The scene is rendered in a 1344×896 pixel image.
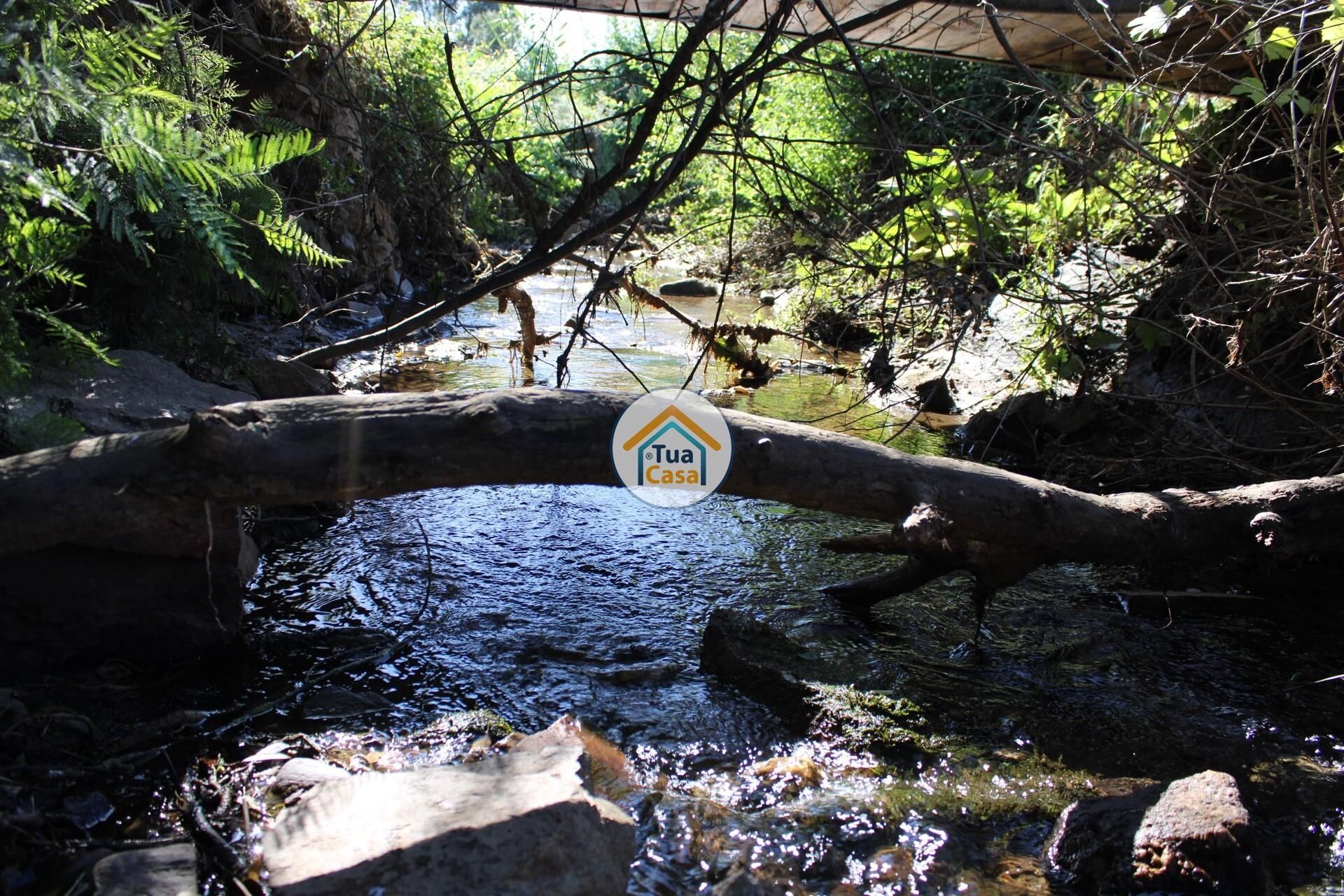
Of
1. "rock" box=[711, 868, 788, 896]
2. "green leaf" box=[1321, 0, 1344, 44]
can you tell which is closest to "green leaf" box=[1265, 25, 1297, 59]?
"green leaf" box=[1321, 0, 1344, 44]

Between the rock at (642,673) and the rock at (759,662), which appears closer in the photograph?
the rock at (759,662)

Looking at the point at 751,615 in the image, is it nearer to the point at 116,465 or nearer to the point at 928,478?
the point at 928,478

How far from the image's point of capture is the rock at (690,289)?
1334 cm

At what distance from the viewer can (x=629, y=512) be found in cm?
513

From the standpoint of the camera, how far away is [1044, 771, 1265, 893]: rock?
7.75 feet

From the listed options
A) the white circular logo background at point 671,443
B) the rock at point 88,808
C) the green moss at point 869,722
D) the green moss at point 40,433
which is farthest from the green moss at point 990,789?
the green moss at point 40,433

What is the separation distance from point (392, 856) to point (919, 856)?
52.9 inches

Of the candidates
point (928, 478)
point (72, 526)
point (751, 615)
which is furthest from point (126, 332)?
point (928, 478)

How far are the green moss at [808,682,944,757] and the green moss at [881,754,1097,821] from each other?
124 mm

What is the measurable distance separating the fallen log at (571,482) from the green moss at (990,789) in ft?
2.27

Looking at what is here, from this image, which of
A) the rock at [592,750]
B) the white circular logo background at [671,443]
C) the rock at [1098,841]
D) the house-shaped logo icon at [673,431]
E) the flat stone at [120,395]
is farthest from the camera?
the flat stone at [120,395]

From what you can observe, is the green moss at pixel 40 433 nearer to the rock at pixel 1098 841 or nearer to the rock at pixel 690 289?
the rock at pixel 1098 841

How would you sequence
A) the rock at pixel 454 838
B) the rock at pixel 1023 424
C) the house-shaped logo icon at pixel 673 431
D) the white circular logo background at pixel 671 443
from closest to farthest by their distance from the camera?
1. the rock at pixel 454 838
2. the white circular logo background at pixel 671 443
3. the house-shaped logo icon at pixel 673 431
4. the rock at pixel 1023 424

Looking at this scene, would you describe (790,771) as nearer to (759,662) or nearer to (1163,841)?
(759,662)
